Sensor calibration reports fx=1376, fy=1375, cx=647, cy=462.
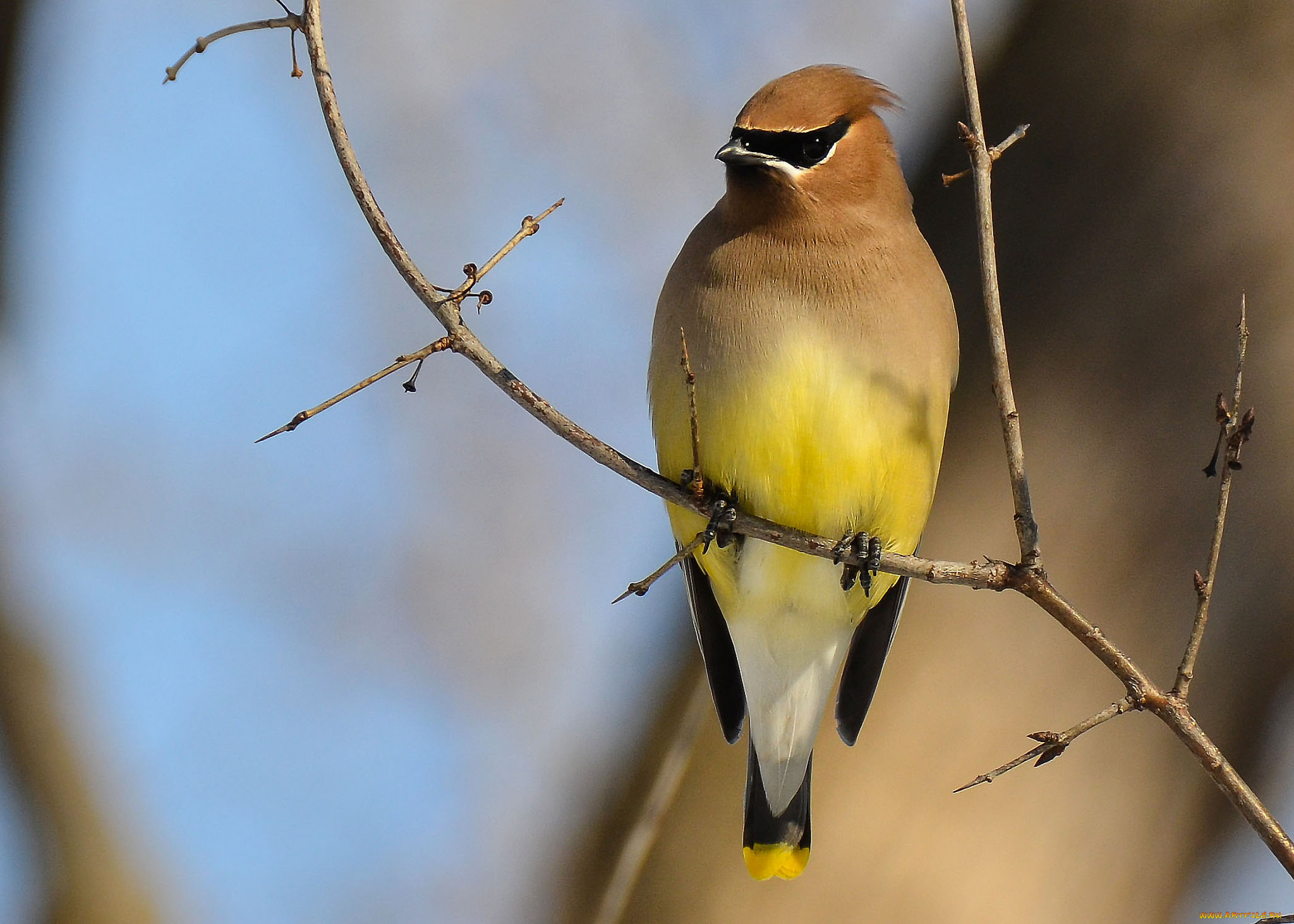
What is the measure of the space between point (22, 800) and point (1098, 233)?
436 centimetres

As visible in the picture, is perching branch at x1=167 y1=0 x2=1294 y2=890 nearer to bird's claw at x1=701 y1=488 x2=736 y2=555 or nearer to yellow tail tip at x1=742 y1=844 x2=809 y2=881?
bird's claw at x1=701 y1=488 x2=736 y2=555

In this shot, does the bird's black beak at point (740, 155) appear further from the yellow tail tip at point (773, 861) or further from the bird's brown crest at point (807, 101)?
the yellow tail tip at point (773, 861)

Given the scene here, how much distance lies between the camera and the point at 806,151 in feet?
11.1

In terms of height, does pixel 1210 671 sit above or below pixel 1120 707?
below

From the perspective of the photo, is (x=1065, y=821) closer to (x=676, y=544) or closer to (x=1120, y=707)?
(x=676, y=544)

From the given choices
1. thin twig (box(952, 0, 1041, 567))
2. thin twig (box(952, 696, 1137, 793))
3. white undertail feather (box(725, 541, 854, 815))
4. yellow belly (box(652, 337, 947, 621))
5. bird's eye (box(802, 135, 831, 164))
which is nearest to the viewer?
thin twig (box(952, 696, 1137, 793))

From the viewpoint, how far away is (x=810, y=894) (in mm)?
3789

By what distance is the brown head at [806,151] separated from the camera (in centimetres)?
332

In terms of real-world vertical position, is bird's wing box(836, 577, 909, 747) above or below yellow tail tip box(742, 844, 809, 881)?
above

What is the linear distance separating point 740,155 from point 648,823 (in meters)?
1.63

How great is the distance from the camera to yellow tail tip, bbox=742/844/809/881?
12.0 feet

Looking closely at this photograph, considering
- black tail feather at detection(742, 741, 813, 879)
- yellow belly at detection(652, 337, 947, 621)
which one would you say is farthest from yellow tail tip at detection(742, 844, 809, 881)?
yellow belly at detection(652, 337, 947, 621)

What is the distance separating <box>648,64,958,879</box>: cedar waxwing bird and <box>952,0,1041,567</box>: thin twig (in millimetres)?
700

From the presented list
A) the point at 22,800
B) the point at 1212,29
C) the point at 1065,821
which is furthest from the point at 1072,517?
the point at 22,800
